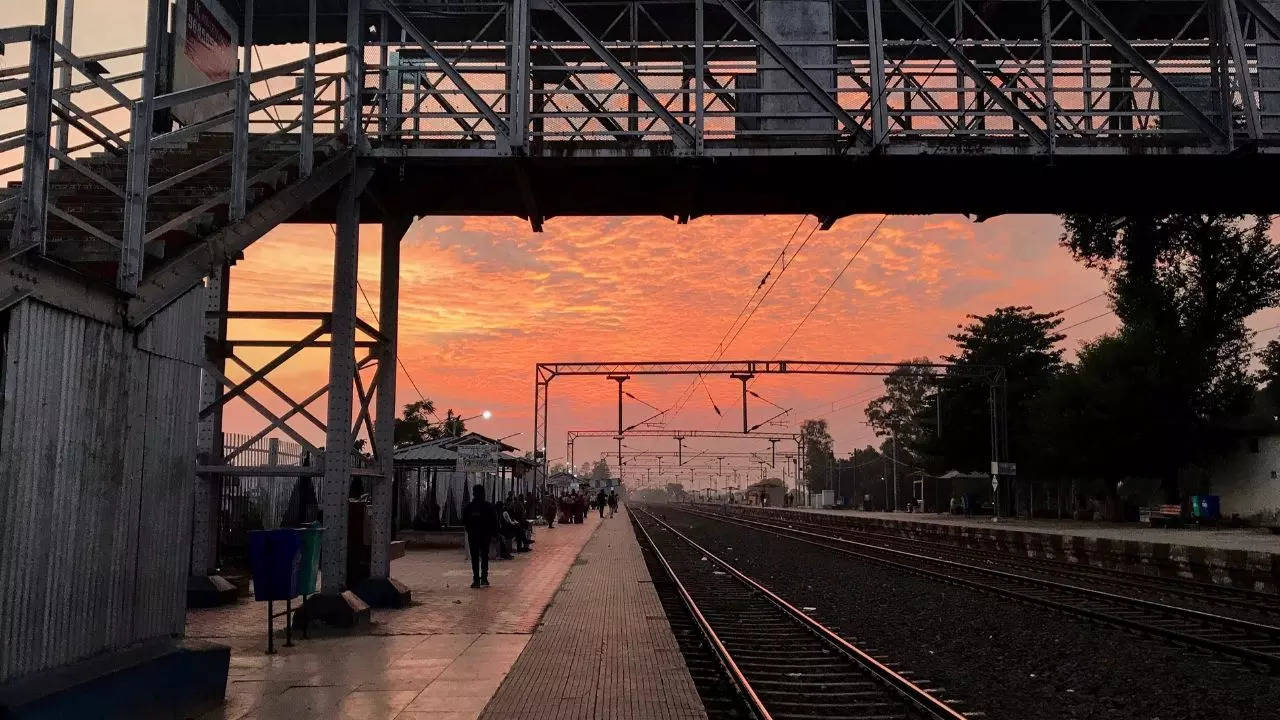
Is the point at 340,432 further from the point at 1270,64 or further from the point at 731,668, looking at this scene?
the point at 1270,64

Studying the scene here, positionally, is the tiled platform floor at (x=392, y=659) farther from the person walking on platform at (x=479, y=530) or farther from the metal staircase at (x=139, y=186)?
the metal staircase at (x=139, y=186)

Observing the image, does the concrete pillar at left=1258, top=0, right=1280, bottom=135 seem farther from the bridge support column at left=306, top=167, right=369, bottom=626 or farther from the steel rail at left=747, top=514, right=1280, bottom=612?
the bridge support column at left=306, top=167, right=369, bottom=626

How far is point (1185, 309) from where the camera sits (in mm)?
50281

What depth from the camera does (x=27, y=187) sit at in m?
6.04

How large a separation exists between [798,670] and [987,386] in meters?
54.6

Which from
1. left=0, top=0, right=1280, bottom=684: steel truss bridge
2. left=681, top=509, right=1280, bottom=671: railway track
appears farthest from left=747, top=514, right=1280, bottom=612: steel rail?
left=0, top=0, right=1280, bottom=684: steel truss bridge

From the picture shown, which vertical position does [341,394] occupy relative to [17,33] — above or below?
below

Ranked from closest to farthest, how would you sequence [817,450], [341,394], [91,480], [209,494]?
1. [91,480]
2. [341,394]
3. [209,494]
4. [817,450]

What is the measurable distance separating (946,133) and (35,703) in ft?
36.3

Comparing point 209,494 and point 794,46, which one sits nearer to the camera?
point 209,494

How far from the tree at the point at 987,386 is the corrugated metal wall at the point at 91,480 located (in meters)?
56.7

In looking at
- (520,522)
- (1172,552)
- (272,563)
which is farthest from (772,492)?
(272,563)

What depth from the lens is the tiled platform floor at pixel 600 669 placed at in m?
7.39

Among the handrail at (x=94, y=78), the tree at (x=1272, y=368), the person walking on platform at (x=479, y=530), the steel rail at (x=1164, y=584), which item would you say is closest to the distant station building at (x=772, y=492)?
the tree at (x=1272, y=368)
